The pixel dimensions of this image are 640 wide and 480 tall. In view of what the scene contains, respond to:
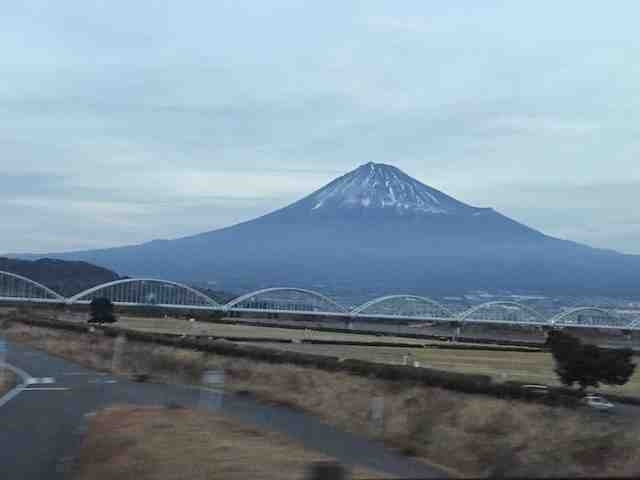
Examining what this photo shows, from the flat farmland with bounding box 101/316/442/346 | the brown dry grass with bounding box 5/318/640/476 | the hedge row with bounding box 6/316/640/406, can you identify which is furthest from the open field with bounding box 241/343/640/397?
the brown dry grass with bounding box 5/318/640/476

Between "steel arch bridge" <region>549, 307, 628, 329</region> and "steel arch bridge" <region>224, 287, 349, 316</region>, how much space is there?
25757 millimetres

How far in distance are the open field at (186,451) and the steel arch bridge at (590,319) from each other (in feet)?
345

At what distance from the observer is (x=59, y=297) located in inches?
4628

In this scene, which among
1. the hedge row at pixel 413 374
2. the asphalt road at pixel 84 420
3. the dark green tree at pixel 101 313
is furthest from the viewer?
the dark green tree at pixel 101 313

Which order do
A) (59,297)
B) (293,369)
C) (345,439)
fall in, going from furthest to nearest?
(59,297), (293,369), (345,439)

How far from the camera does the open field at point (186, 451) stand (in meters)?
10.4

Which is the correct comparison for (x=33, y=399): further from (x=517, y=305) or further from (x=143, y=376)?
(x=517, y=305)

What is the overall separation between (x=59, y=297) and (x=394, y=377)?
9758cm

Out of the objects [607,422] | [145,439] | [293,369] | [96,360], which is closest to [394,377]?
[293,369]

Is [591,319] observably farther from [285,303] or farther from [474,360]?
[474,360]

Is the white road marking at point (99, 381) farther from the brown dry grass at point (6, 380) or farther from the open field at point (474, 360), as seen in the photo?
the open field at point (474, 360)

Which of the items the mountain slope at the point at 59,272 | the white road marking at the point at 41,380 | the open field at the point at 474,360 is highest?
the mountain slope at the point at 59,272

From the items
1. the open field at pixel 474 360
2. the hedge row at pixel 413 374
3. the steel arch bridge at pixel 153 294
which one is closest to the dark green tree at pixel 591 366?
the open field at pixel 474 360

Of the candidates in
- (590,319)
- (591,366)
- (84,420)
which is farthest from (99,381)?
(590,319)
